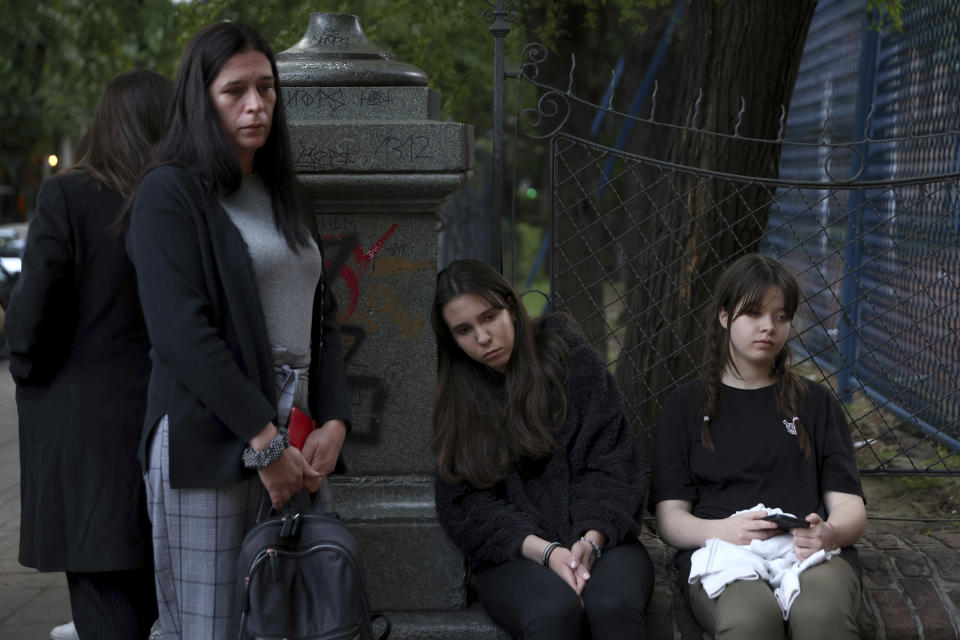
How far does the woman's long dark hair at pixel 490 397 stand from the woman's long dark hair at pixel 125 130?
1011 millimetres

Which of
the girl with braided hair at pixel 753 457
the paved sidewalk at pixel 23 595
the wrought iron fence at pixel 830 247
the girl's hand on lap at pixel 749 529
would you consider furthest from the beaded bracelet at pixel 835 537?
the paved sidewalk at pixel 23 595

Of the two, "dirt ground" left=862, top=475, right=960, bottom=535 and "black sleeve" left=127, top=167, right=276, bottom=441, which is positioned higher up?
"black sleeve" left=127, top=167, right=276, bottom=441

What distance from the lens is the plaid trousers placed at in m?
2.87

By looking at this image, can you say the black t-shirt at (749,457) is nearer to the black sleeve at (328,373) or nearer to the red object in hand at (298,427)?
the black sleeve at (328,373)

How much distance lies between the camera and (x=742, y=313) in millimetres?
3611

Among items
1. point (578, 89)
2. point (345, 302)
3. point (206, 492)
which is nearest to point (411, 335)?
point (345, 302)

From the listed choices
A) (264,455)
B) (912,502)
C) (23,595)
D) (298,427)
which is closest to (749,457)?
(298,427)

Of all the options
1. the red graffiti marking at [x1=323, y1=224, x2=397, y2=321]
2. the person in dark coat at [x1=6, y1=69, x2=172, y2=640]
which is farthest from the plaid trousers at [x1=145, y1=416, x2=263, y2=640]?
the red graffiti marking at [x1=323, y1=224, x2=397, y2=321]

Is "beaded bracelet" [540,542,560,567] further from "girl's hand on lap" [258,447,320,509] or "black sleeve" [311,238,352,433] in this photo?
"girl's hand on lap" [258,447,320,509]

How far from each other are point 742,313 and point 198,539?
174cm

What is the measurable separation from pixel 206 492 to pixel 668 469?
58.1 inches

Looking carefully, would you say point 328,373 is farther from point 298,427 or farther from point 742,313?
point 742,313

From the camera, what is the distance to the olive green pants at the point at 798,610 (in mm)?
3188

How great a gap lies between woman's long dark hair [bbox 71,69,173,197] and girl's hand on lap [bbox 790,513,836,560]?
206 cm
